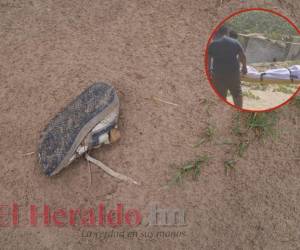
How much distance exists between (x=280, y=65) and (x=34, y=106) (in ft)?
5.02

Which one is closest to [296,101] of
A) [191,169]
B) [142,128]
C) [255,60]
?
[255,60]

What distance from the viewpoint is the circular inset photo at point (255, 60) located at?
6.66 ft

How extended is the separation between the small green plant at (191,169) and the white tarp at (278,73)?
1.78 ft

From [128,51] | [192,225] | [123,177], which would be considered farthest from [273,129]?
[128,51]

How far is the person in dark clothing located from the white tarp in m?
0.04

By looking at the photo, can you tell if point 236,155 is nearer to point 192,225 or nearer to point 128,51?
point 192,225

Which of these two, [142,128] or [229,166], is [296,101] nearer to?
[229,166]

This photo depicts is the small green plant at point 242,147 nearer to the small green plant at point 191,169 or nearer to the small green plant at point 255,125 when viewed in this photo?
the small green plant at point 255,125

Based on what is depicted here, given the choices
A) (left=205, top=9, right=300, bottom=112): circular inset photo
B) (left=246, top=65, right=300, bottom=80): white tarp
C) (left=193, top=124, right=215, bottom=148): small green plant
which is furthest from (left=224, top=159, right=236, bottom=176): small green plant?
(left=246, top=65, right=300, bottom=80): white tarp

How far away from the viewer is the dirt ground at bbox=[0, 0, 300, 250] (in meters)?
1.99

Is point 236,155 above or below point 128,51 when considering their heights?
below

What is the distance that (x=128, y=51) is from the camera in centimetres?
268

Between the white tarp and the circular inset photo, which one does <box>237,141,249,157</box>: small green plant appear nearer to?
the circular inset photo

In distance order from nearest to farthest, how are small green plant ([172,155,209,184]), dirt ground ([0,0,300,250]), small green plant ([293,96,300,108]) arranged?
dirt ground ([0,0,300,250])
small green plant ([172,155,209,184])
small green plant ([293,96,300,108])
